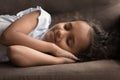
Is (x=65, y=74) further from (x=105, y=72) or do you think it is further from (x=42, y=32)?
(x=42, y=32)

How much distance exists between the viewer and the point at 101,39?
5.12 ft

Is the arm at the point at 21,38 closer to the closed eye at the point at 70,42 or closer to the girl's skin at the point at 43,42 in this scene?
the girl's skin at the point at 43,42

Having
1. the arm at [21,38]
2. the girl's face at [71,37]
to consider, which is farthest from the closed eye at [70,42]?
the arm at [21,38]

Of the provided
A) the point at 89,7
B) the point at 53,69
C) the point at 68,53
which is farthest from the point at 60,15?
the point at 53,69

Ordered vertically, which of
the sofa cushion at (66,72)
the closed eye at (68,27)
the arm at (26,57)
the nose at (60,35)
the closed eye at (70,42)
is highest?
the closed eye at (68,27)

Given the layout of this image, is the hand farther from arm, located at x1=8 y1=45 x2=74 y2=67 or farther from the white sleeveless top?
the white sleeveless top

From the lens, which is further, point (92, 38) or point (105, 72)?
point (92, 38)

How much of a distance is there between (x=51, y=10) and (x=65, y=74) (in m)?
0.67

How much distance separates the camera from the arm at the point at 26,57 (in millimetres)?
1369

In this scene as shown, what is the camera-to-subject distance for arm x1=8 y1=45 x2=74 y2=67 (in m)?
1.37

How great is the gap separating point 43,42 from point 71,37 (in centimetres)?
15

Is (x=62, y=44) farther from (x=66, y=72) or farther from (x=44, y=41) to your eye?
(x=66, y=72)

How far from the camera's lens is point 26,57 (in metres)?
1.38

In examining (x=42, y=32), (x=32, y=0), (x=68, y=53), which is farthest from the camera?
(x=32, y=0)
